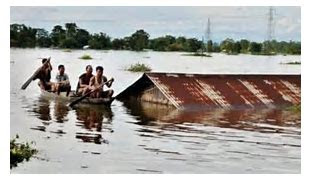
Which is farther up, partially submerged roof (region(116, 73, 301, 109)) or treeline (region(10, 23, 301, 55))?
treeline (region(10, 23, 301, 55))

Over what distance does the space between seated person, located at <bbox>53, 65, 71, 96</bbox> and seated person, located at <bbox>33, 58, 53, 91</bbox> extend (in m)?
0.10

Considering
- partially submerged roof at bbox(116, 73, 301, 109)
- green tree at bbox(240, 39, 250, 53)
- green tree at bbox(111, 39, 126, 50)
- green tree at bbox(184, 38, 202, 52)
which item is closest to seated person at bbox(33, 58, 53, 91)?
green tree at bbox(111, 39, 126, 50)

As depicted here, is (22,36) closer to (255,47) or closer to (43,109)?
(43,109)

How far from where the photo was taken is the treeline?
8.80 m

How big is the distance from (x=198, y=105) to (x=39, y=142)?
2.51 meters

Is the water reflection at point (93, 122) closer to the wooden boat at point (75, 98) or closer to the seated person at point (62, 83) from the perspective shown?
the wooden boat at point (75, 98)

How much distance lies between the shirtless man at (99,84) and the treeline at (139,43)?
670 mm

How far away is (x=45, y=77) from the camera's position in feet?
32.0

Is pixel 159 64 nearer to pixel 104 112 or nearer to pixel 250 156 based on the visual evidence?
pixel 104 112

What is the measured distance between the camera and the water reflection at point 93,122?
8.80 metres

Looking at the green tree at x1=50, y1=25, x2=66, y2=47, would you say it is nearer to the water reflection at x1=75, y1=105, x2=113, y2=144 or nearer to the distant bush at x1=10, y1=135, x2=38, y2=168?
the water reflection at x1=75, y1=105, x2=113, y2=144

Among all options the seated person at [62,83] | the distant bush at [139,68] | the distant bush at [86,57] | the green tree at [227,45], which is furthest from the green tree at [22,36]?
the green tree at [227,45]

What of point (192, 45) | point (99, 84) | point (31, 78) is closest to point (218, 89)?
point (99, 84)

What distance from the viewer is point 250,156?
8.36 m
